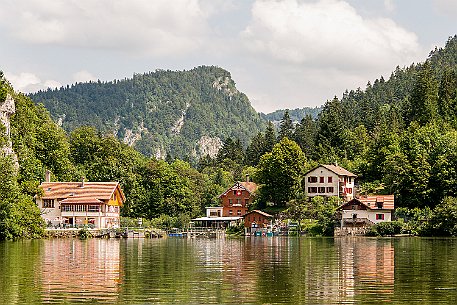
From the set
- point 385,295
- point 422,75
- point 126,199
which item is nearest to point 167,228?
point 126,199

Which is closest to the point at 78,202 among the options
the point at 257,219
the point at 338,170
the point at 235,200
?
the point at 257,219

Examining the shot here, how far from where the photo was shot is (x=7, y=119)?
89.4 meters

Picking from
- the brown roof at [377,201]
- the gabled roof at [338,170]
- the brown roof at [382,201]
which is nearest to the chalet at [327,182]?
the gabled roof at [338,170]

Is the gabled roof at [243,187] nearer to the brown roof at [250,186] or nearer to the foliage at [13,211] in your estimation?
the brown roof at [250,186]

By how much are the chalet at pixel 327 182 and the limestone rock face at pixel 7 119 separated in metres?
42.5

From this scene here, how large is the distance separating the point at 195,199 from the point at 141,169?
408 inches

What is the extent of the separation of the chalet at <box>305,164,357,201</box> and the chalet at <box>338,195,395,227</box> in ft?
51.8

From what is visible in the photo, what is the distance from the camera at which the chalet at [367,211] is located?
96.9m

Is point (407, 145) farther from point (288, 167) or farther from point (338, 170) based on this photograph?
point (288, 167)

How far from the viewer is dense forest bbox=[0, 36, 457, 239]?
90812mm

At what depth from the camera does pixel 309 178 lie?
11544cm

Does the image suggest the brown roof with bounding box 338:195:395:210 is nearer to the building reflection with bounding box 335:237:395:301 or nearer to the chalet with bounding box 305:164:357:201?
the chalet with bounding box 305:164:357:201

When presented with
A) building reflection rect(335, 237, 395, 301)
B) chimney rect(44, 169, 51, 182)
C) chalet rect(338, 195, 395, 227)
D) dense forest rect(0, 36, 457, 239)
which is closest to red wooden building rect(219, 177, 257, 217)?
dense forest rect(0, 36, 457, 239)

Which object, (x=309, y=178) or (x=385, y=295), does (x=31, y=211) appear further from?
(x=385, y=295)
